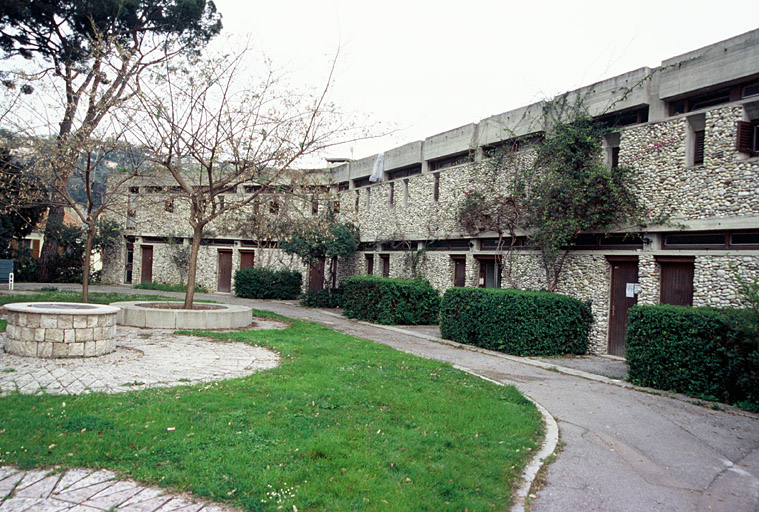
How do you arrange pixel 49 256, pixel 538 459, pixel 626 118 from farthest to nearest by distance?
1. pixel 49 256
2. pixel 626 118
3. pixel 538 459

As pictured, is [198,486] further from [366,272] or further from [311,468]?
Result: [366,272]

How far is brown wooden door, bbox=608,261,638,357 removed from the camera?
1202 cm

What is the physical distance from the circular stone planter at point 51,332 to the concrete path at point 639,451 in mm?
6666

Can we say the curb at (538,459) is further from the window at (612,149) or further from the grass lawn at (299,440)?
the window at (612,149)

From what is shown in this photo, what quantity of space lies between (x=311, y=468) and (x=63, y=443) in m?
2.20

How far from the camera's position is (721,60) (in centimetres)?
1042

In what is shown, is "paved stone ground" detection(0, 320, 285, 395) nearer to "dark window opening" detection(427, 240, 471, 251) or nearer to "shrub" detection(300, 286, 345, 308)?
"dark window opening" detection(427, 240, 471, 251)

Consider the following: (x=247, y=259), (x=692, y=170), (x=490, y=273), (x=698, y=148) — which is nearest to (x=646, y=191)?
(x=692, y=170)

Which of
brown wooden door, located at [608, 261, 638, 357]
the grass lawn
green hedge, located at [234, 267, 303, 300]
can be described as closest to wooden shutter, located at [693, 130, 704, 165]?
brown wooden door, located at [608, 261, 638, 357]

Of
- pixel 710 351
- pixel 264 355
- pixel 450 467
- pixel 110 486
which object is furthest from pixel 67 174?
pixel 710 351

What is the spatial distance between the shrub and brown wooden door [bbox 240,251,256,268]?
255 inches

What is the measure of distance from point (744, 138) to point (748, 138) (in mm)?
91

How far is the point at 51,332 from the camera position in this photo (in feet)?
28.6

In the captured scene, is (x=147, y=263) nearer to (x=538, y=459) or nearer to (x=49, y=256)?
(x=49, y=256)
